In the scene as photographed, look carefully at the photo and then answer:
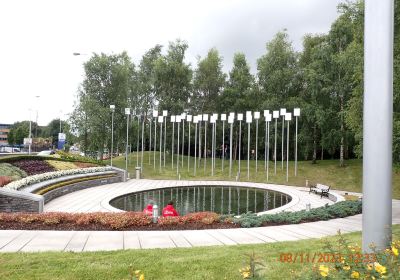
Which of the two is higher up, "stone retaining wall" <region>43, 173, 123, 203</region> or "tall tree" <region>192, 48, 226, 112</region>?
"tall tree" <region>192, 48, 226, 112</region>

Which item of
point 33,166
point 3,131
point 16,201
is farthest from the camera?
point 3,131

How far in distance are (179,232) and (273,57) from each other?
113ft

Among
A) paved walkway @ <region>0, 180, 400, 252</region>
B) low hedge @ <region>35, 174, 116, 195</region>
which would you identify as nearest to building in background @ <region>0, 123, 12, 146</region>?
low hedge @ <region>35, 174, 116, 195</region>

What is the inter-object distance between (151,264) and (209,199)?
15905 millimetres

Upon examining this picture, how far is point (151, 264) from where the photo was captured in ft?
22.3

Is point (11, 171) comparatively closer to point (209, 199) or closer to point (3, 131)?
point (209, 199)

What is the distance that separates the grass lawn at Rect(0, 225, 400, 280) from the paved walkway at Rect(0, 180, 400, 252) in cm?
102

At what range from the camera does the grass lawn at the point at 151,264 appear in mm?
6223

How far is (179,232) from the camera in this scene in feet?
35.2

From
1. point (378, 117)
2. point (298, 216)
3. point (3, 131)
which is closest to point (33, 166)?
point (298, 216)

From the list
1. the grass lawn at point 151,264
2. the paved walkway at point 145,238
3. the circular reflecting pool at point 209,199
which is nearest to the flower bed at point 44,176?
the circular reflecting pool at point 209,199

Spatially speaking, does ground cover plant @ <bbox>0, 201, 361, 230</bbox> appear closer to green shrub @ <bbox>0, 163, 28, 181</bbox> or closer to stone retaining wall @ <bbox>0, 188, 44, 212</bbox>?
stone retaining wall @ <bbox>0, 188, 44, 212</bbox>

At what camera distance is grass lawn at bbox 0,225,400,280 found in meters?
6.22

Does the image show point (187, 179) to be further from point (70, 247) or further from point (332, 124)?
point (70, 247)
